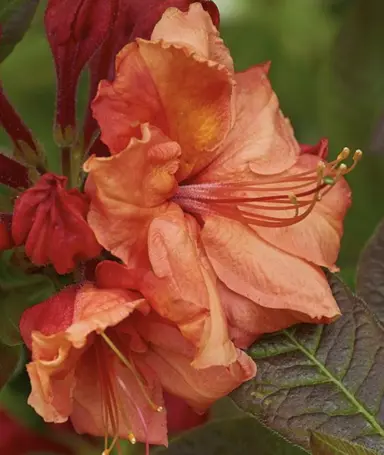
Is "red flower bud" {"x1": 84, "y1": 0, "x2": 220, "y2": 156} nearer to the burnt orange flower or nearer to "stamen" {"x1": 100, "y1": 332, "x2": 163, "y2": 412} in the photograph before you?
the burnt orange flower

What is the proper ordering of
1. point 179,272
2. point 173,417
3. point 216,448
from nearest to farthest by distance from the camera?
point 179,272
point 216,448
point 173,417

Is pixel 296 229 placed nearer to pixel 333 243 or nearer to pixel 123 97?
pixel 333 243

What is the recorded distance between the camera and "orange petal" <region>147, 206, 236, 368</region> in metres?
0.75

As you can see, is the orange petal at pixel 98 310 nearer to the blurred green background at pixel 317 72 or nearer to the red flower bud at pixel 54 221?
the red flower bud at pixel 54 221

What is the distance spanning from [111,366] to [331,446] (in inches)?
7.4

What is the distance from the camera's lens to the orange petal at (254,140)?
880mm

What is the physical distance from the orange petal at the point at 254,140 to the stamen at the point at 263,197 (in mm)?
11

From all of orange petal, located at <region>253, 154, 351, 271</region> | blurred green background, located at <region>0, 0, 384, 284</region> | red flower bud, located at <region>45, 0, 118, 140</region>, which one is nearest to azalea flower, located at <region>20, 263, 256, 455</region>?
orange petal, located at <region>253, 154, 351, 271</region>

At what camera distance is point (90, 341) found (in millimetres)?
791

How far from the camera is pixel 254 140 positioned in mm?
900

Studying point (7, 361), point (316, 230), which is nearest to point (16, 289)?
point (7, 361)

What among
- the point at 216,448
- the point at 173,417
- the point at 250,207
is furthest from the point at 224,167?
the point at 173,417

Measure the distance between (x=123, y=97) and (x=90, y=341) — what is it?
18cm

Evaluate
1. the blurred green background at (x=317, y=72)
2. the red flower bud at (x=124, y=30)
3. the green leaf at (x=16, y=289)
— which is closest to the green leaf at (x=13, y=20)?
the red flower bud at (x=124, y=30)
